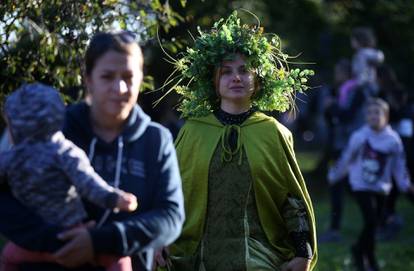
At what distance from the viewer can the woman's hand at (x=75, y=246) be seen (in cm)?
368

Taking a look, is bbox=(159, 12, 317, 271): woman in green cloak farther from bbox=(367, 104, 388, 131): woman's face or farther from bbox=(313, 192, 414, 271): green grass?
bbox=(367, 104, 388, 131): woman's face

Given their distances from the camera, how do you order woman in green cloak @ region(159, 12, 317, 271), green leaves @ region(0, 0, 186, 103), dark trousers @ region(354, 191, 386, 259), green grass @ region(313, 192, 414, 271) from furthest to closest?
green grass @ region(313, 192, 414, 271) → dark trousers @ region(354, 191, 386, 259) → green leaves @ region(0, 0, 186, 103) → woman in green cloak @ region(159, 12, 317, 271)

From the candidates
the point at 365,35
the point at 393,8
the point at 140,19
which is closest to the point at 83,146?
the point at 140,19

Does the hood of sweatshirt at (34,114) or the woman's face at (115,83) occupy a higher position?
the woman's face at (115,83)

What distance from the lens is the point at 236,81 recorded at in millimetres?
5797

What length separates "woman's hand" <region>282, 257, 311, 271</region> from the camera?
18.7 ft

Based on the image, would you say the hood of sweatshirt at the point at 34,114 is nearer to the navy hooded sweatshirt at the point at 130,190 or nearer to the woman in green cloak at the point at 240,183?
the navy hooded sweatshirt at the point at 130,190

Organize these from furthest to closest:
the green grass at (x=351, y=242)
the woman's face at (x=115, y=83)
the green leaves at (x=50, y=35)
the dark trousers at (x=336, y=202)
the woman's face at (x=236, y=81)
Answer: the dark trousers at (x=336, y=202)
the green grass at (x=351, y=242)
the green leaves at (x=50, y=35)
the woman's face at (x=236, y=81)
the woman's face at (x=115, y=83)

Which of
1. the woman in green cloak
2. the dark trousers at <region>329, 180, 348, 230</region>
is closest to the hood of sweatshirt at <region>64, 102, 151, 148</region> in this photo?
the woman in green cloak

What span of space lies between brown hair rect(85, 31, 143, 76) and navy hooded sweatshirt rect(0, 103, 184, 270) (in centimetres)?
22

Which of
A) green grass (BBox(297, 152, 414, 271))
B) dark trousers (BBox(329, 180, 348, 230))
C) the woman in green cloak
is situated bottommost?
green grass (BBox(297, 152, 414, 271))

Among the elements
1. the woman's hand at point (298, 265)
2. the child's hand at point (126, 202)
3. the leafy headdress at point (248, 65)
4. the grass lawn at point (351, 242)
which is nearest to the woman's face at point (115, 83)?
the child's hand at point (126, 202)

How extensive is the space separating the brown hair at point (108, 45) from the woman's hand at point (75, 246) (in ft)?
2.16

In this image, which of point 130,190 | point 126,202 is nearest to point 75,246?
point 126,202
